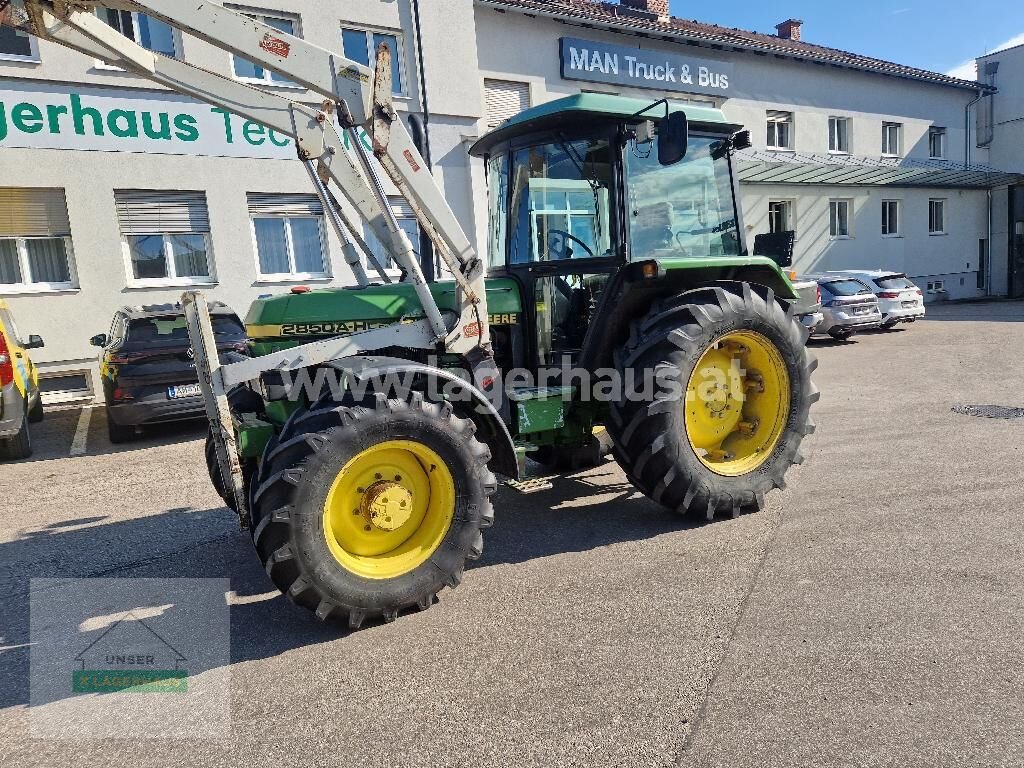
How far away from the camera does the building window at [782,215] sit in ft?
64.4

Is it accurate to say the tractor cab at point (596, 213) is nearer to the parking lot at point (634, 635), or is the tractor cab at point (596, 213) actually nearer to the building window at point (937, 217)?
the parking lot at point (634, 635)

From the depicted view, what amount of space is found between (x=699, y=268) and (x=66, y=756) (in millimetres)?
4076

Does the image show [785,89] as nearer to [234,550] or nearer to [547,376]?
[547,376]

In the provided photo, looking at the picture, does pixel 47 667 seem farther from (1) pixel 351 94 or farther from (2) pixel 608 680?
(1) pixel 351 94

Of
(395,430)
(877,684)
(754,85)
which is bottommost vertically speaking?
(877,684)

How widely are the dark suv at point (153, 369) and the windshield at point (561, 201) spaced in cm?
410

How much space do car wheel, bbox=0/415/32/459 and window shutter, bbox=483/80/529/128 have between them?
10.5 meters

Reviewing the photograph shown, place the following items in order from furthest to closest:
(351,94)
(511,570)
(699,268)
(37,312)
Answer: (37,312) < (699,268) < (511,570) < (351,94)

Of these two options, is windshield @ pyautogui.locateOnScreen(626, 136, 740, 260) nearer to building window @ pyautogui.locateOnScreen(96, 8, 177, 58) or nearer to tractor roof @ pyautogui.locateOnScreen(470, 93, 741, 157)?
tractor roof @ pyautogui.locateOnScreen(470, 93, 741, 157)

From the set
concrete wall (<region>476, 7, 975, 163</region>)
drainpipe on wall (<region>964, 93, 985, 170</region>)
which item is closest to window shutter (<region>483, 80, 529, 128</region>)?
concrete wall (<region>476, 7, 975, 163</region>)

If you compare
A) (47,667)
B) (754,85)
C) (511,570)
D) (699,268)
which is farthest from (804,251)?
(47,667)

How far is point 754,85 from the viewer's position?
19141 millimetres

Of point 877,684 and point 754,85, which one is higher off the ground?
point 754,85

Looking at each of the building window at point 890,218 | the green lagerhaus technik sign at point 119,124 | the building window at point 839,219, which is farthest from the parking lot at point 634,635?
the building window at point 890,218
